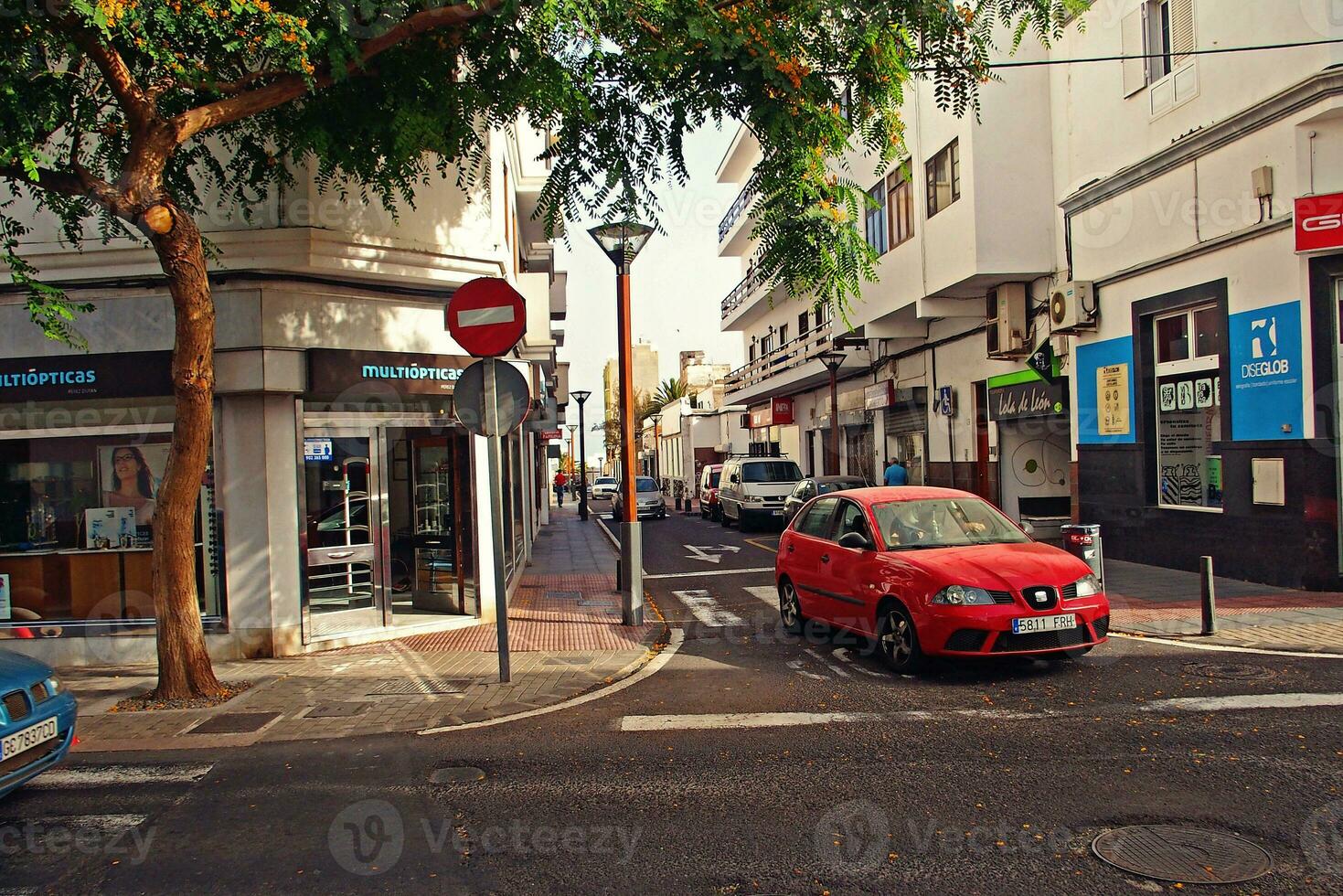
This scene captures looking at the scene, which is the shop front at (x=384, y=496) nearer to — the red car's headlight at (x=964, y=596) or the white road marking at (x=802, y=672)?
the white road marking at (x=802, y=672)

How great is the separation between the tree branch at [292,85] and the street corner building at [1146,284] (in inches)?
165

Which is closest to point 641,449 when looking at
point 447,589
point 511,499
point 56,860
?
point 511,499

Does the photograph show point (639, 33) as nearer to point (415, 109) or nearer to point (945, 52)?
point (415, 109)

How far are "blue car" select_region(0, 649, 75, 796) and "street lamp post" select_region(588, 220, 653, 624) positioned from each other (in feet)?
20.4

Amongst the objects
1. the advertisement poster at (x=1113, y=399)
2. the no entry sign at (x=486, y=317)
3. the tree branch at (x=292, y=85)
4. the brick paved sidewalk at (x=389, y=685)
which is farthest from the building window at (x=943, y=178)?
the tree branch at (x=292, y=85)

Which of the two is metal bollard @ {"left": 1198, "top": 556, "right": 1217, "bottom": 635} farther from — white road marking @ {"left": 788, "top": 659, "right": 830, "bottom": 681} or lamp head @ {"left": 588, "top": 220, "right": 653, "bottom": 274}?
lamp head @ {"left": 588, "top": 220, "right": 653, "bottom": 274}

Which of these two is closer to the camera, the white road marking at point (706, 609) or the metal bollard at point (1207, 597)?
the metal bollard at point (1207, 597)

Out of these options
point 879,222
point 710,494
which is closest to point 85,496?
point 879,222

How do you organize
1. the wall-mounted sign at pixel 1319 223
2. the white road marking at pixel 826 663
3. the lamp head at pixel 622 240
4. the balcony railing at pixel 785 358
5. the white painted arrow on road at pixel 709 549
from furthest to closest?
the balcony railing at pixel 785 358, the white painted arrow on road at pixel 709 549, the lamp head at pixel 622 240, the wall-mounted sign at pixel 1319 223, the white road marking at pixel 826 663

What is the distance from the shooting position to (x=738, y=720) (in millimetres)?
6820

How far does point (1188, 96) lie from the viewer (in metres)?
13.1

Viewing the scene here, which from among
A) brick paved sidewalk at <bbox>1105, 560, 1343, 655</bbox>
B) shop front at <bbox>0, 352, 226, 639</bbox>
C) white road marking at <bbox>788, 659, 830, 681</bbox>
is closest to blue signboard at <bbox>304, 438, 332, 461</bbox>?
shop front at <bbox>0, 352, 226, 639</bbox>

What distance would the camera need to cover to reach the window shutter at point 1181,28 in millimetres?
13039

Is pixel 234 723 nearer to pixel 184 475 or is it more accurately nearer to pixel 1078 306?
pixel 184 475
